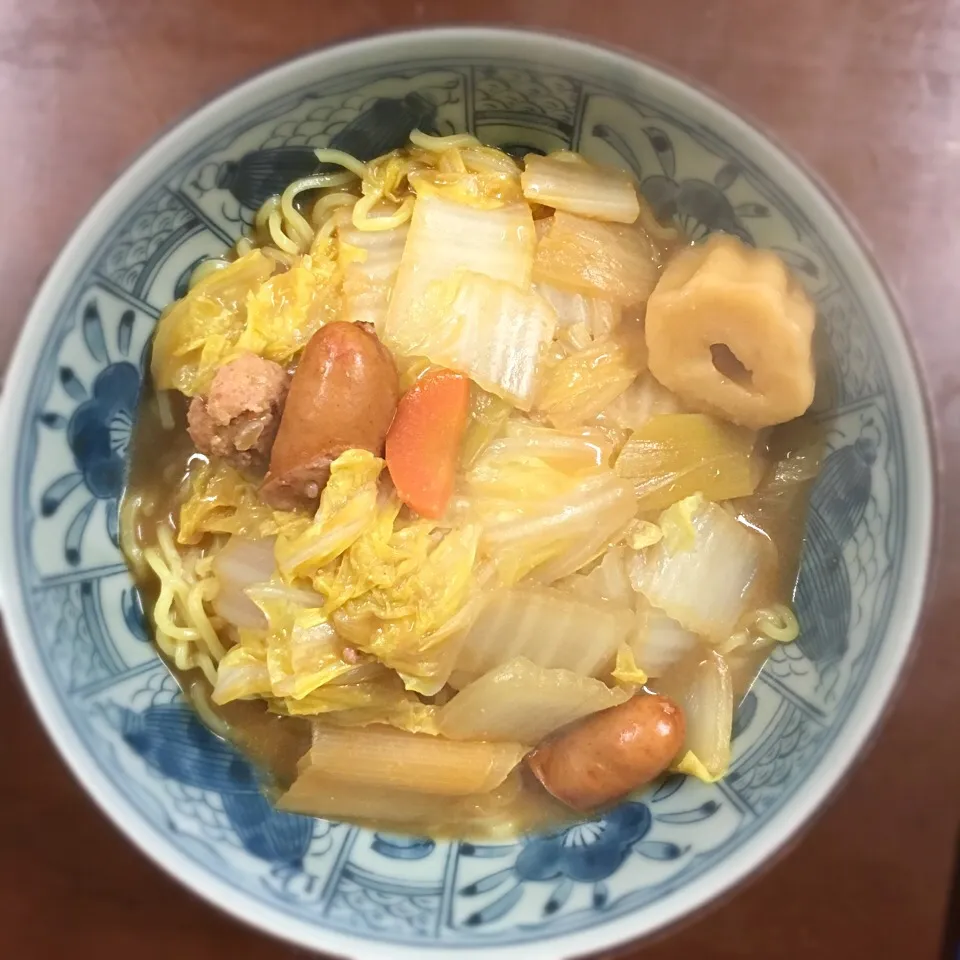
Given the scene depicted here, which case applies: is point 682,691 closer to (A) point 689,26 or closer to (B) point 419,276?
(B) point 419,276

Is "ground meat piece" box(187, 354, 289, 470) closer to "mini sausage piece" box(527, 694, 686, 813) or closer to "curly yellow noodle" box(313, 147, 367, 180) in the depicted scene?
"curly yellow noodle" box(313, 147, 367, 180)

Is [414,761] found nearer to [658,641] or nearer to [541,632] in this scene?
[541,632]

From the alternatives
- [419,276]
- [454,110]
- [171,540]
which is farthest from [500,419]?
[171,540]

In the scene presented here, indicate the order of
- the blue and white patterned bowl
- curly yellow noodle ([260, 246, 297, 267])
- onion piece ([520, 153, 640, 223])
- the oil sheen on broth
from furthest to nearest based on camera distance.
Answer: curly yellow noodle ([260, 246, 297, 267])
onion piece ([520, 153, 640, 223])
the oil sheen on broth
the blue and white patterned bowl

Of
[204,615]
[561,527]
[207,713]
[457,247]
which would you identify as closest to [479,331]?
[457,247]

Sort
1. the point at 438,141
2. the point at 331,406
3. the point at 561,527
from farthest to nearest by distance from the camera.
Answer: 1. the point at 438,141
2. the point at 561,527
3. the point at 331,406

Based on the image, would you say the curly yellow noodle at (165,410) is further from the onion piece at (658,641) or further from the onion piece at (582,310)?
the onion piece at (658,641)

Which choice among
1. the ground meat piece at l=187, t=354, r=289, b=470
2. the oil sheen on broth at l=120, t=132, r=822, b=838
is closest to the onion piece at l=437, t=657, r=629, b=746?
the oil sheen on broth at l=120, t=132, r=822, b=838
